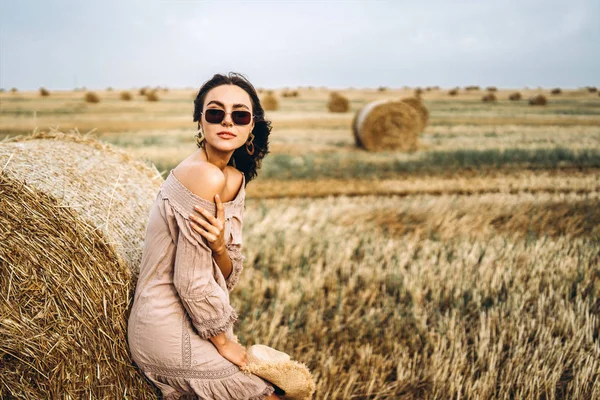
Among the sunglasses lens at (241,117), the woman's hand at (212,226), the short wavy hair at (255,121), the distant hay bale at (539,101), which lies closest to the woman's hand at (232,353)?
the woman's hand at (212,226)

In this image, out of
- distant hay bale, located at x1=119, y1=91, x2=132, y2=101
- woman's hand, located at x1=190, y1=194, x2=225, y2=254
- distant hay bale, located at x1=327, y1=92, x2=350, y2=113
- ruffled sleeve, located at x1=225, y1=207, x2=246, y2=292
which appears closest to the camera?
woman's hand, located at x1=190, y1=194, x2=225, y2=254

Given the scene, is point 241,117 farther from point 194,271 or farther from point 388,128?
point 388,128

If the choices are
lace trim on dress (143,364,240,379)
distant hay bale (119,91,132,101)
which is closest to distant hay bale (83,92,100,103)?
distant hay bale (119,91,132,101)

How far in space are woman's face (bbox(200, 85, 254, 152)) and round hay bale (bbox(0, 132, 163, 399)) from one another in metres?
0.89

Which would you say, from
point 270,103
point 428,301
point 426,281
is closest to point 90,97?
point 270,103

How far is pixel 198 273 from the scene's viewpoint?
7.67 ft

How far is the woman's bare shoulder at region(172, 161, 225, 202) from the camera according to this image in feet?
7.72

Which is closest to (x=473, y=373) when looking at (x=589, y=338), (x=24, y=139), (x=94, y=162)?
(x=589, y=338)

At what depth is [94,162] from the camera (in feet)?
→ 11.8

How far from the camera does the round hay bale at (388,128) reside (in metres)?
14.0

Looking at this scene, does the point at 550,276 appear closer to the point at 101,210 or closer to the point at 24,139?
the point at 101,210

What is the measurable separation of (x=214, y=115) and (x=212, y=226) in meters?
0.54

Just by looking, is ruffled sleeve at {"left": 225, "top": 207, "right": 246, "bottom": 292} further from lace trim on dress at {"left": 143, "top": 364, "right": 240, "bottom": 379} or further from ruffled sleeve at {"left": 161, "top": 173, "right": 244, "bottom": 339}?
lace trim on dress at {"left": 143, "top": 364, "right": 240, "bottom": 379}

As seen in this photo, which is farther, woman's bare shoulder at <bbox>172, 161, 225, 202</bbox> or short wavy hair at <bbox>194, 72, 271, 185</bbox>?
short wavy hair at <bbox>194, 72, 271, 185</bbox>
